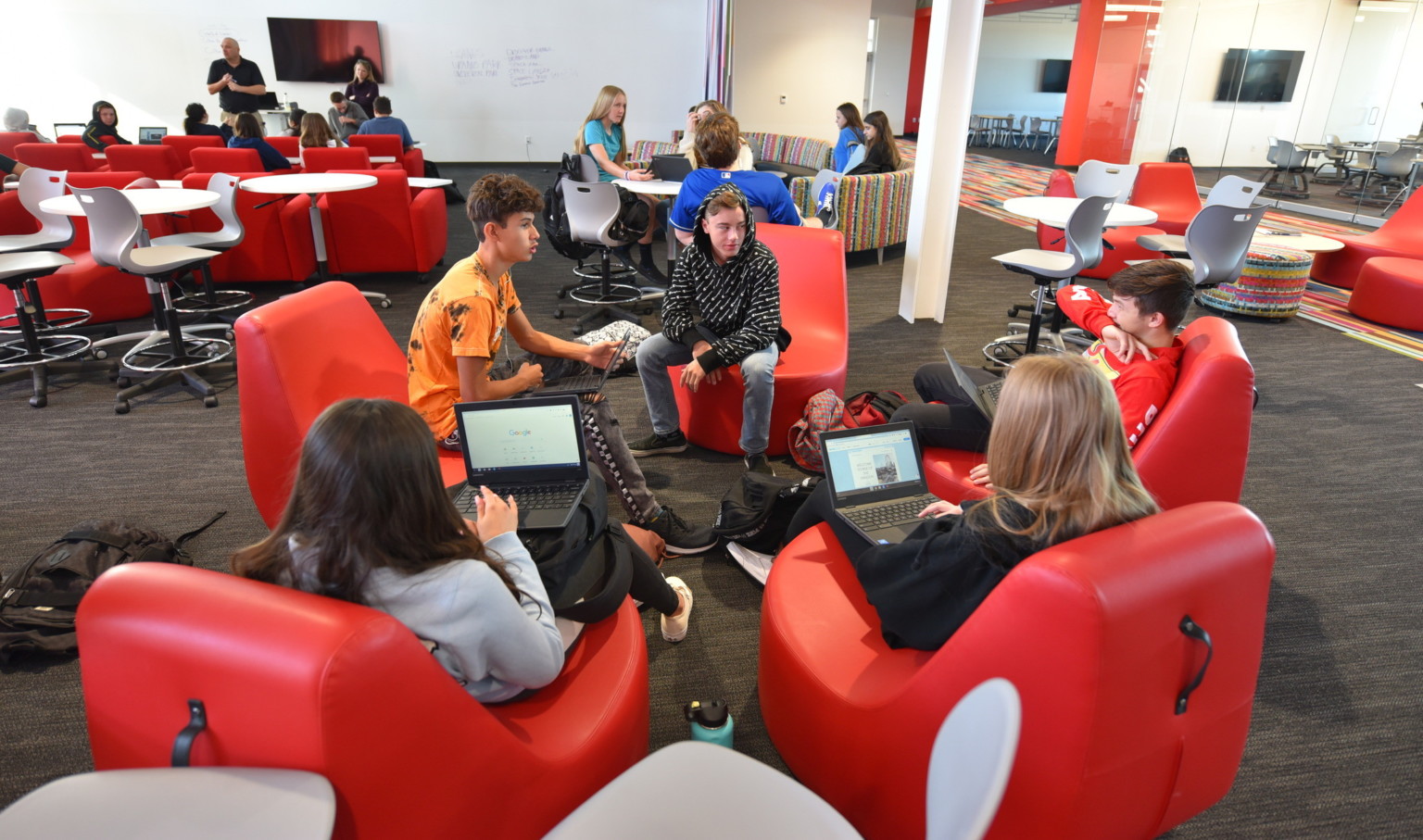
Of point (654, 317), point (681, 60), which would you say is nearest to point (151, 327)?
point (654, 317)

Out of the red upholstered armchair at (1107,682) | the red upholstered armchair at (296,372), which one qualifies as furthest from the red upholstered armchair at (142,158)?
the red upholstered armchair at (1107,682)

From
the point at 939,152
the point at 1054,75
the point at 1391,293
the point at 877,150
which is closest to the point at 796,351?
the point at 939,152

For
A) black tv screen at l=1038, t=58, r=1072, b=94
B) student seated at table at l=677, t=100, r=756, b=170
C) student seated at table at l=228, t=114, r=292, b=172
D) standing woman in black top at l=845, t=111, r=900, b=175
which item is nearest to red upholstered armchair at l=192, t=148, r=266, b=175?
student seated at table at l=228, t=114, r=292, b=172

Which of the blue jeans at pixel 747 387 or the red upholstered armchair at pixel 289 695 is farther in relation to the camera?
the blue jeans at pixel 747 387

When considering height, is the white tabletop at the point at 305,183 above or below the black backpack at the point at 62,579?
above

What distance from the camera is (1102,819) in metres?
1.30

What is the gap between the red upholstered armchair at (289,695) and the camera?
1009 millimetres

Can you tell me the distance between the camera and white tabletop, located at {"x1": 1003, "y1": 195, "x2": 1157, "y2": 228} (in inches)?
179

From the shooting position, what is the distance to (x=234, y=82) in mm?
8219

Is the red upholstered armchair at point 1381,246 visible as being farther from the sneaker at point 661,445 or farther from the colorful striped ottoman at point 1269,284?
the sneaker at point 661,445

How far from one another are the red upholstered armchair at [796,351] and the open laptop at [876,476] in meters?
1.06

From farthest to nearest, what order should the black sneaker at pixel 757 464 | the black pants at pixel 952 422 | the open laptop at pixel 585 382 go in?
the black sneaker at pixel 757 464 → the black pants at pixel 952 422 → the open laptop at pixel 585 382

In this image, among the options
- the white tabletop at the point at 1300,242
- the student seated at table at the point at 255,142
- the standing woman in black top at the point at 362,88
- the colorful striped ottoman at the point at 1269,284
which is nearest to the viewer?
the colorful striped ottoman at the point at 1269,284

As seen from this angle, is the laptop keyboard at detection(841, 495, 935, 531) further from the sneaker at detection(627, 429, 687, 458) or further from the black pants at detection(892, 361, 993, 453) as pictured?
the sneaker at detection(627, 429, 687, 458)
